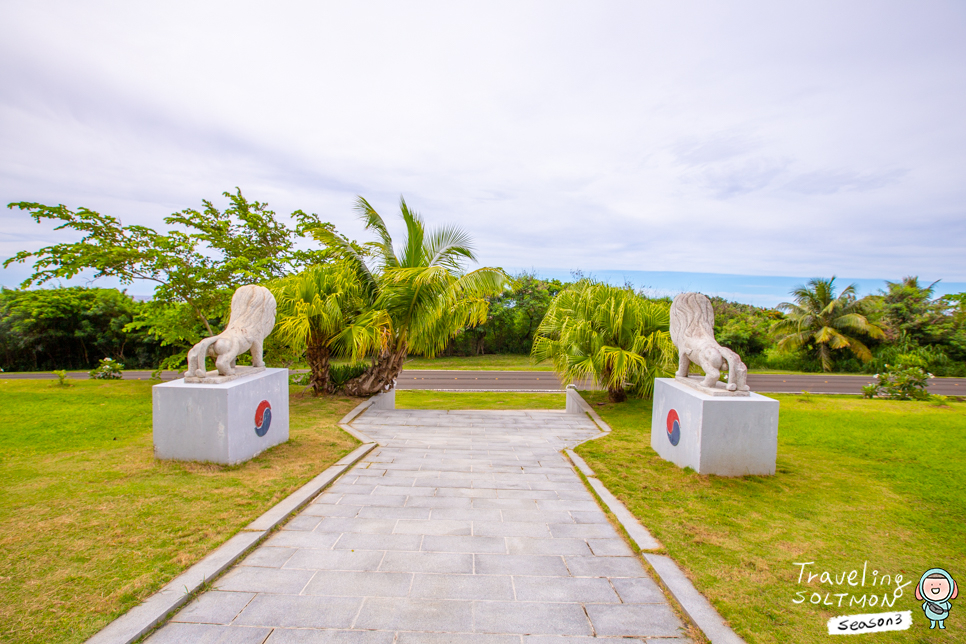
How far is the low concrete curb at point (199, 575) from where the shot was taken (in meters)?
2.63

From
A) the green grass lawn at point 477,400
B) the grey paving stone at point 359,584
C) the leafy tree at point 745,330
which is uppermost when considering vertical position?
the leafy tree at point 745,330

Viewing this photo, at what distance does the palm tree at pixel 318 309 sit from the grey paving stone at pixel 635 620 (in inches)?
306

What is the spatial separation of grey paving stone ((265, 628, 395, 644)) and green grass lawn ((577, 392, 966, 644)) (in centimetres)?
209

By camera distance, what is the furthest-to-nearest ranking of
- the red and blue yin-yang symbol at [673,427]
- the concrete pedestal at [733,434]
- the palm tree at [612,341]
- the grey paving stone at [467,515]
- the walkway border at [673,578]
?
1. the palm tree at [612,341]
2. the red and blue yin-yang symbol at [673,427]
3. the concrete pedestal at [733,434]
4. the grey paving stone at [467,515]
5. the walkway border at [673,578]

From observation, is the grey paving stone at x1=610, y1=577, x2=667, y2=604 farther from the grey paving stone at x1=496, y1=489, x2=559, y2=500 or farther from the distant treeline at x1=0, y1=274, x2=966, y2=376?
the distant treeline at x1=0, y1=274, x2=966, y2=376

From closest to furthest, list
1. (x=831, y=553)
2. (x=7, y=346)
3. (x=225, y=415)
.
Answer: (x=831, y=553) < (x=225, y=415) < (x=7, y=346)

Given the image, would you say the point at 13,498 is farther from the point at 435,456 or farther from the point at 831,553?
the point at 831,553

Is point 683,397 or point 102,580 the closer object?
point 102,580

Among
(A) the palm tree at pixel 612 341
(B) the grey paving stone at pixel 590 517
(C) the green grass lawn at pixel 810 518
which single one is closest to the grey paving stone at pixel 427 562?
(B) the grey paving stone at pixel 590 517

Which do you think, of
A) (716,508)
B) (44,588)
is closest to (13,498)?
(44,588)

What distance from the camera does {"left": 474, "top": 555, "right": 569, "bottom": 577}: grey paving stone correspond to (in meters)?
3.40

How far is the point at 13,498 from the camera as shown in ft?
14.4

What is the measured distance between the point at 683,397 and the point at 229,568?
5125mm

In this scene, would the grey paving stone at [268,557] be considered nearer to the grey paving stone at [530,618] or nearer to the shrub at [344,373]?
the grey paving stone at [530,618]
